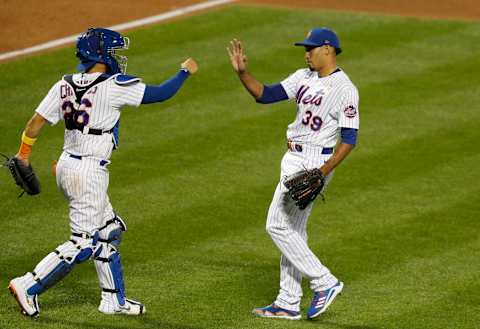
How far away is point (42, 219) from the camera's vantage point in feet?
37.7

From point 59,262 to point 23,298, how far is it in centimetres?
37

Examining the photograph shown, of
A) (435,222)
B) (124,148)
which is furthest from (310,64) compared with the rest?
(124,148)

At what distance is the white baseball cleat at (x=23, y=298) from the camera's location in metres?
8.70

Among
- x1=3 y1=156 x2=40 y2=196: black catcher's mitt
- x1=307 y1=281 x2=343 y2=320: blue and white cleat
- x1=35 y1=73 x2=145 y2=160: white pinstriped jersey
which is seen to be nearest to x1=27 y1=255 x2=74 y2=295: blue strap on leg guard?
x1=3 y1=156 x2=40 y2=196: black catcher's mitt

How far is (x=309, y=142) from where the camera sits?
9094 millimetres

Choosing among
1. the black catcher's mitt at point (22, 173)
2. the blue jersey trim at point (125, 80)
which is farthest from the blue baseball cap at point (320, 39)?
the black catcher's mitt at point (22, 173)

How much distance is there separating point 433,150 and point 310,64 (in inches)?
199

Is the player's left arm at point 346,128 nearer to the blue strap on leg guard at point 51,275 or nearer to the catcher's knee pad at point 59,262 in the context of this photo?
the catcher's knee pad at point 59,262

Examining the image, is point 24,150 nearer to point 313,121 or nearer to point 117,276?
point 117,276

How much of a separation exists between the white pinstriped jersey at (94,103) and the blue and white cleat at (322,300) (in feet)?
6.38

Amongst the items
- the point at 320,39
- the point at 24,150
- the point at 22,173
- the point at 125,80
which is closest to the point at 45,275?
the point at 22,173

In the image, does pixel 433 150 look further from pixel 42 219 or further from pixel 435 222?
pixel 42 219

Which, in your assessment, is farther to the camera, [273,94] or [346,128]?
[273,94]

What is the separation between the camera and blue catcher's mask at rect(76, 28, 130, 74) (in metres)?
8.74
